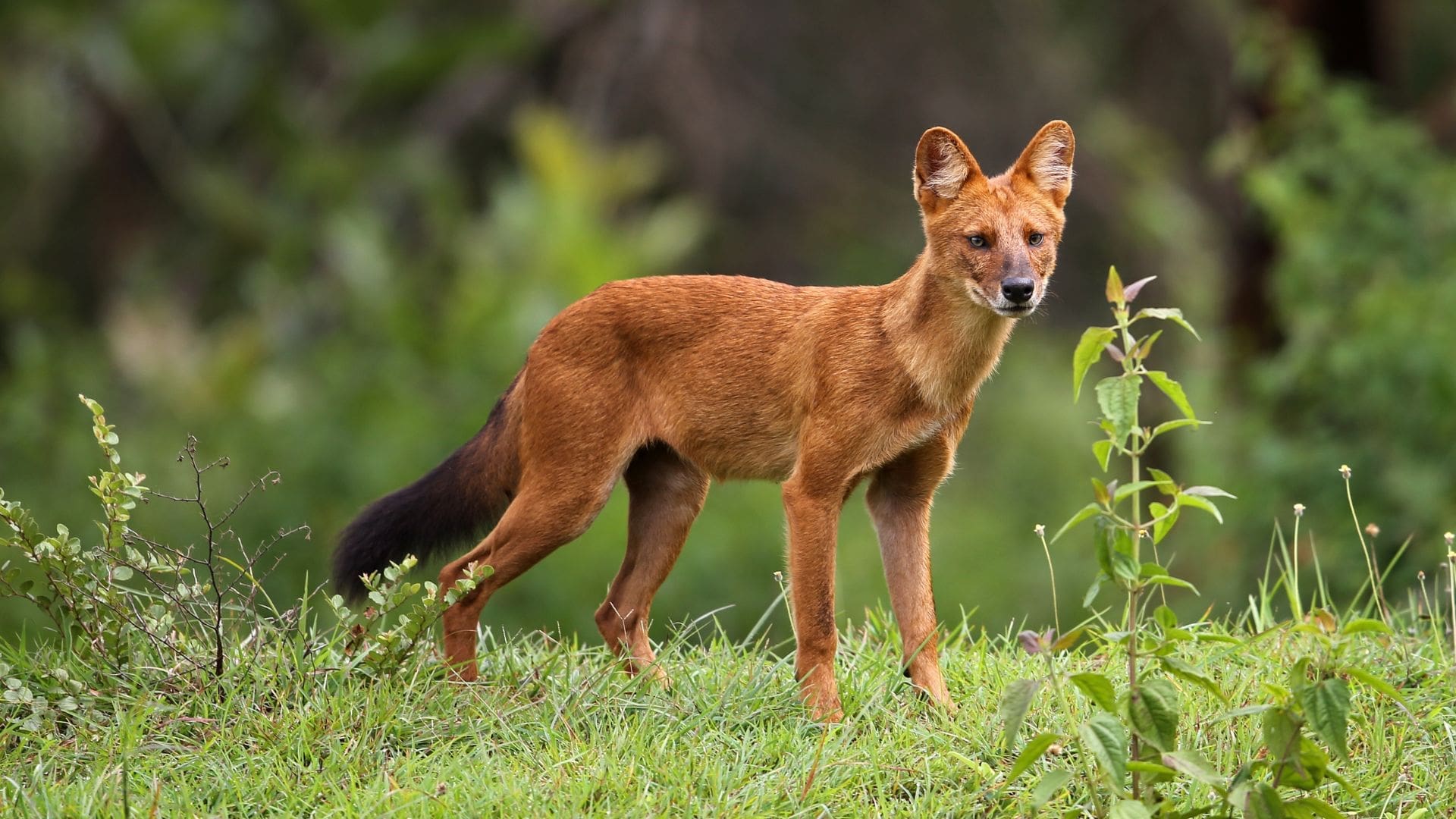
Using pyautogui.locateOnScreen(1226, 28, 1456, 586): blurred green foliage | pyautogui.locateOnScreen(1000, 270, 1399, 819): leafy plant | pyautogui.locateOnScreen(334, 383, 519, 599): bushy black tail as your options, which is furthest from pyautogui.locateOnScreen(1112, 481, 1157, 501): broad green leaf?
pyautogui.locateOnScreen(1226, 28, 1456, 586): blurred green foliage

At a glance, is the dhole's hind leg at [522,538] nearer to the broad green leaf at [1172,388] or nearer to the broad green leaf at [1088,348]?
the broad green leaf at [1088,348]

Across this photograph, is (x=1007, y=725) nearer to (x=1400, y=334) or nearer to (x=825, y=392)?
(x=825, y=392)

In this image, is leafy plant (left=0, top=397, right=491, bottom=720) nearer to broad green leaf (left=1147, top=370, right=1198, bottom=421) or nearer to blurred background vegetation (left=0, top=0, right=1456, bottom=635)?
broad green leaf (left=1147, top=370, right=1198, bottom=421)

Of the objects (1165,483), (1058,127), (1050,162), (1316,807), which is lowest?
(1316,807)

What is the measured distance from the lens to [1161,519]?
3.98 metres

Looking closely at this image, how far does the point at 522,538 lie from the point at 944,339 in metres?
1.52

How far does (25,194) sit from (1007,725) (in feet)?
56.6

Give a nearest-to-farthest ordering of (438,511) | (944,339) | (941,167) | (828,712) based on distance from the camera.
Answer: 1. (828,712)
2. (944,339)
3. (941,167)
4. (438,511)

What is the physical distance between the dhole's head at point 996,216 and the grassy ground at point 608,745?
1.24 meters

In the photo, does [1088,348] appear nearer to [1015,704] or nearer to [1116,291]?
[1116,291]

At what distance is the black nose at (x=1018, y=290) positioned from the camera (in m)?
4.79

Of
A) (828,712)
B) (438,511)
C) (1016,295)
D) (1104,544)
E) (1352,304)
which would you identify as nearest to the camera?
(1104,544)

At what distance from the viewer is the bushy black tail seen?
5621 millimetres

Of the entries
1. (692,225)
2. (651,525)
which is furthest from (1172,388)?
(692,225)
